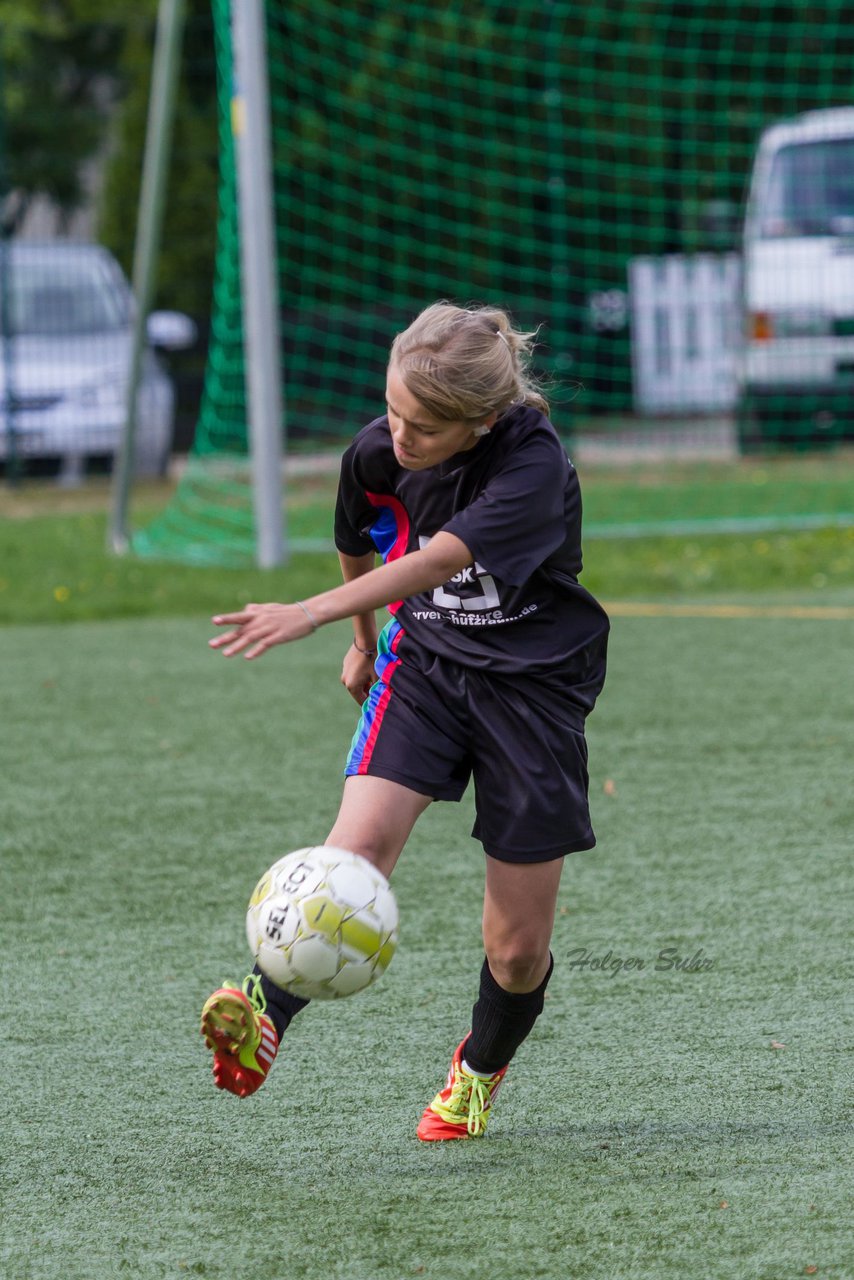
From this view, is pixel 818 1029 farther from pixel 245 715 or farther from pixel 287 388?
pixel 287 388

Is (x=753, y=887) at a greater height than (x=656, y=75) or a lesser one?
lesser

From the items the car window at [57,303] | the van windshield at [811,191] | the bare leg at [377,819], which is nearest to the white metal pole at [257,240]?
the van windshield at [811,191]

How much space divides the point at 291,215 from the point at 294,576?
320 inches

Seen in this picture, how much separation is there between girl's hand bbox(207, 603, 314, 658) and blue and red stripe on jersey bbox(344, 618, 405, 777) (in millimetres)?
451

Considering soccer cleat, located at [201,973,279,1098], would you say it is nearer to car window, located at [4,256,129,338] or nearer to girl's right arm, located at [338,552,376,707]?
girl's right arm, located at [338,552,376,707]

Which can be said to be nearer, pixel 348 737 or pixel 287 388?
pixel 348 737

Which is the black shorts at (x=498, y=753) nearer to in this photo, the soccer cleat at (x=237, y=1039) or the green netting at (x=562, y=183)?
the soccer cleat at (x=237, y=1039)

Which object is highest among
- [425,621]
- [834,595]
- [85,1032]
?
[425,621]

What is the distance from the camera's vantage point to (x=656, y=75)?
1530cm

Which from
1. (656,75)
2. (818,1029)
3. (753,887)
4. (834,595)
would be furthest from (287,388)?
(818,1029)

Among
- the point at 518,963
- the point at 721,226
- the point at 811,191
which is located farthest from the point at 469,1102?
the point at 721,226

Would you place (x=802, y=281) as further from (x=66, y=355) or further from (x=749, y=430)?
(x=66, y=355)

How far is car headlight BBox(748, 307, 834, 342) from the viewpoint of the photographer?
12.4 m

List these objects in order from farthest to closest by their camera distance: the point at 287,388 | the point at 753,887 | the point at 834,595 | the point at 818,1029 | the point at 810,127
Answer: the point at 287,388, the point at 810,127, the point at 834,595, the point at 753,887, the point at 818,1029
